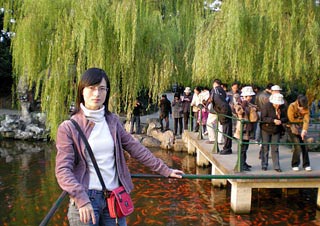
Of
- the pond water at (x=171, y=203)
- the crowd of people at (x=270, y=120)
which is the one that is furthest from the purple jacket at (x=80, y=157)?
the pond water at (x=171, y=203)

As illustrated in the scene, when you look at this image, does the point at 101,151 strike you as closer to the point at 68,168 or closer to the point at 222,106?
the point at 68,168

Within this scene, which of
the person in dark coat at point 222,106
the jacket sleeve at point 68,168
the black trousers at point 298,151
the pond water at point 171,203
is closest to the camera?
the jacket sleeve at point 68,168

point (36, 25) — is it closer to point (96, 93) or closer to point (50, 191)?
point (50, 191)

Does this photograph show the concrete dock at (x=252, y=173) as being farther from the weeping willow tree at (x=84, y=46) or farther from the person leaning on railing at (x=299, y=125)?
the weeping willow tree at (x=84, y=46)

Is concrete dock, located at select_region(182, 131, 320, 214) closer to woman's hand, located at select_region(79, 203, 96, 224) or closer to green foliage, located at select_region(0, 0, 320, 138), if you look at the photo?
green foliage, located at select_region(0, 0, 320, 138)

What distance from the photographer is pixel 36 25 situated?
8508 millimetres

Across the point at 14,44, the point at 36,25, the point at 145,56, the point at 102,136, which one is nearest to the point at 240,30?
the point at 145,56

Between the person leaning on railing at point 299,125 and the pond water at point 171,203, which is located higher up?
the person leaning on railing at point 299,125

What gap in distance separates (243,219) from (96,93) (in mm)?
5068

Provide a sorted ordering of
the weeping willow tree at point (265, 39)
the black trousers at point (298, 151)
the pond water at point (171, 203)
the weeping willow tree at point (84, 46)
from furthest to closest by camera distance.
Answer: the weeping willow tree at point (84, 46) < the weeping willow tree at point (265, 39) < the black trousers at point (298, 151) < the pond water at point (171, 203)

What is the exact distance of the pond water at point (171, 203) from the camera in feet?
21.8

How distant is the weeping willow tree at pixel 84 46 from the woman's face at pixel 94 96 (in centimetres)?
605

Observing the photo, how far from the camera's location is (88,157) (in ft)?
7.13

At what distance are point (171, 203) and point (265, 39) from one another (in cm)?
362
